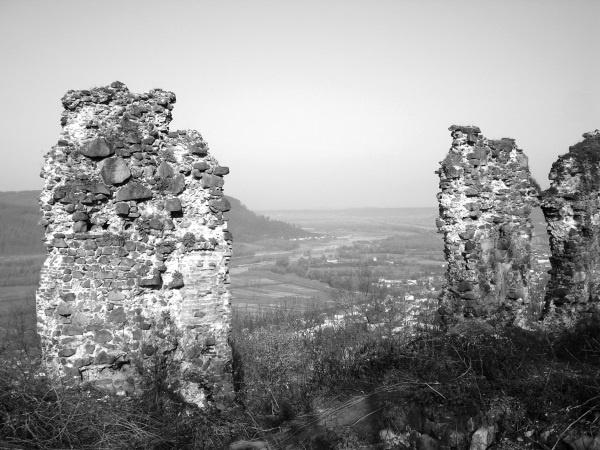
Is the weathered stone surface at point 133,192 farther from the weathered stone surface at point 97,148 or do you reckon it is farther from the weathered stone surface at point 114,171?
the weathered stone surface at point 97,148

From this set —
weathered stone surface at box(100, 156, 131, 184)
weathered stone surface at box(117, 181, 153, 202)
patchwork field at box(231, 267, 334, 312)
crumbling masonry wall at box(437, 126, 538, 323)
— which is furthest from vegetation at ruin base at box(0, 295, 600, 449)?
patchwork field at box(231, 267, 334, 312)

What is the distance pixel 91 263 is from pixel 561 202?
763 centimetres

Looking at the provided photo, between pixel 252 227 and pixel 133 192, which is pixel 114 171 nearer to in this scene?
pixel 133 192

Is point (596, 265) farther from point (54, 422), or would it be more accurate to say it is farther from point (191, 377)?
point (54, 422)

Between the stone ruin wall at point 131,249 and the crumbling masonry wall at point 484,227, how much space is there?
411 cm

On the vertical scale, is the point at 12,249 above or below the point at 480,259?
below

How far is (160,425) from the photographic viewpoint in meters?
5.00

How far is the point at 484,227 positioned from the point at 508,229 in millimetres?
479

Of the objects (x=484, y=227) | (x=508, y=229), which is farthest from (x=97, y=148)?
(x=508, y=229)

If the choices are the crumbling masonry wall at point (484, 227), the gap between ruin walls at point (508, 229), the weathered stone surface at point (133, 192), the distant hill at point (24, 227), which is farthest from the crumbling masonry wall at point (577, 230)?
the distant hill at point (24, 227)

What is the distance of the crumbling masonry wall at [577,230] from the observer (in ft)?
26.6

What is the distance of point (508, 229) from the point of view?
26.6ft

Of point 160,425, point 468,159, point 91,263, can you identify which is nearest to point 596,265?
point 468,159

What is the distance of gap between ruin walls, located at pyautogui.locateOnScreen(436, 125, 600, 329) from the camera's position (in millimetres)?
7949
